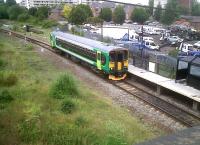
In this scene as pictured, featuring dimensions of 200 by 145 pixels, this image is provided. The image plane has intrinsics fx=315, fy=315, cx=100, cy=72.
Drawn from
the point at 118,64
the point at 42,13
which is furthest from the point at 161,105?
the point at 42,13

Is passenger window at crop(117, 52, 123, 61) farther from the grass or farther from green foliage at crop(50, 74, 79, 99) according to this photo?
green foliage at crop(50, 74, 79, 99)

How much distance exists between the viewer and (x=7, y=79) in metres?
21.5

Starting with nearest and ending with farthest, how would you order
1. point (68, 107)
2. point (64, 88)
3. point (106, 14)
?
1. point (68, 107)
2. point (64, 88)
3. point (106, 14)

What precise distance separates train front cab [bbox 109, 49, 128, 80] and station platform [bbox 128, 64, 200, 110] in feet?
3.00

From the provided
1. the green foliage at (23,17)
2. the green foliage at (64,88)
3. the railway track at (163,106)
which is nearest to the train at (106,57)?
the railway track at (163,106)

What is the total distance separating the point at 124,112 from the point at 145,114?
46.3 inches

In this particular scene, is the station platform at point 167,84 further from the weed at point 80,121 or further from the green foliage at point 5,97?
the green foliage at point 5,97

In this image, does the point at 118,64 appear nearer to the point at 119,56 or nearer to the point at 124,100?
the point at 119,56

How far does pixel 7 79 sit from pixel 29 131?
878 centimetres

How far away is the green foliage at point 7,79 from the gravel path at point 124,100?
5.28 m

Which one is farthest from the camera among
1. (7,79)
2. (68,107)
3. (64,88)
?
(7,79)

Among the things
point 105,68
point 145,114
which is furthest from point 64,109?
point 105,68

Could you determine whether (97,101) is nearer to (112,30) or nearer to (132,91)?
(132,91)

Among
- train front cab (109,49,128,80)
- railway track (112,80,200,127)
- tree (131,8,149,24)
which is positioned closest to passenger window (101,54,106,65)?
train front cab (109,49,128,80)
